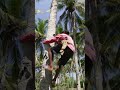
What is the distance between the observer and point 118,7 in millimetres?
8477

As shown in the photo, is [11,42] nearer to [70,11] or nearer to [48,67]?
[48,67]

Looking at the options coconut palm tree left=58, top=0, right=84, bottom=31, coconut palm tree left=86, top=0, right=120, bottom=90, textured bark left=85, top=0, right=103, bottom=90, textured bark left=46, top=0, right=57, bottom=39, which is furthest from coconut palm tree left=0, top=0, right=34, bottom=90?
coconut palm tree left=58, top=0, right=84, bottom=31

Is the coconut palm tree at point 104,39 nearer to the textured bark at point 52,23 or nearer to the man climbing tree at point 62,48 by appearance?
the textured bark at point 52,23

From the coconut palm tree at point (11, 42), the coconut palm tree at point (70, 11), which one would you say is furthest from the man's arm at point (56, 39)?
the coconut palm tree at point (70, 11)

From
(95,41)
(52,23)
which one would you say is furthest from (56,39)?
(95,41)

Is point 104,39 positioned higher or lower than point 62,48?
higher

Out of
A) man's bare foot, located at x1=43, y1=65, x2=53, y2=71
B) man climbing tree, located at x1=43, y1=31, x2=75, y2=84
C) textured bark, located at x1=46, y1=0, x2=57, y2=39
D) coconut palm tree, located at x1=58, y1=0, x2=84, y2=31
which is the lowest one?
man's bare foot, located at x1=43, y1=65, x2=53, y2=71

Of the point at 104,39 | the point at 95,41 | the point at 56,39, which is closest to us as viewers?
the point at 56,39

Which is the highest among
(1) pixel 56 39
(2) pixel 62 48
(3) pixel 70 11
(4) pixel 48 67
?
(3) pixel 70 11

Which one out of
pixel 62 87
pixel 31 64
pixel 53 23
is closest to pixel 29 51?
pixel 31 64

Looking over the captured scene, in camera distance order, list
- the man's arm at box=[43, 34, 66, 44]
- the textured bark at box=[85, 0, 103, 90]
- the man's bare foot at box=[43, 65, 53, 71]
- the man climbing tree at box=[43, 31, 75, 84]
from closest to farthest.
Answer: the man's bare foot at box=[43, 65, 53, 71] → the man's arm at box=[43, 34, 66, 44] → the man climbing tree at box=[43, 31, 75, 84] → the textured bark at box=[85, 0, 103, 90]

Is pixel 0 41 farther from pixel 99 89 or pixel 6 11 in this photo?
pixel 99 89

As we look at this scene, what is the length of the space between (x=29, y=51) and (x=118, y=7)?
244cm

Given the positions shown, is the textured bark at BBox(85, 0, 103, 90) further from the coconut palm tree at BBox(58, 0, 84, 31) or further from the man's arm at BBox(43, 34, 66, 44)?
the coconut palm tree at BBox(58, 0, 84, 31)
